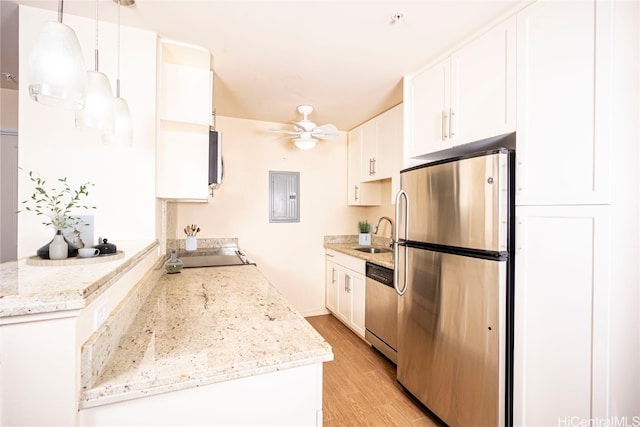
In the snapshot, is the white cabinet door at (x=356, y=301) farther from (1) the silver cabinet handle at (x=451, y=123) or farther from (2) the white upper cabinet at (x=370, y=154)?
(1) the silver cabinet handle at (x=451, y=123)

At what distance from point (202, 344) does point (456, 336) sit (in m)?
1.38

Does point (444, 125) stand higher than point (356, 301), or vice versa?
point (444, 125)

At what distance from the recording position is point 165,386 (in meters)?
0.80

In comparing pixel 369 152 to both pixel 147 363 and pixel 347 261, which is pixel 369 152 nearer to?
pixel 347 261

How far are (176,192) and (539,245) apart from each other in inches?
83.7

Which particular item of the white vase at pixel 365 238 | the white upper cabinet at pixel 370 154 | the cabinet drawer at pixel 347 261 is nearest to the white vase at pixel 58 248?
the cabinet drawer at pixel 347 261

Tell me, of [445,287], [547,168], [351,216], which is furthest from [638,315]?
[351,216]

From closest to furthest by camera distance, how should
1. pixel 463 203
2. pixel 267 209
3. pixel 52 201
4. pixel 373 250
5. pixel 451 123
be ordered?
pixel 52 201
pixel 463 203
pixel 451 123
pixel 373 250
pixel 267 209

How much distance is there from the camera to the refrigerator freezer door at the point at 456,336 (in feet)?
4.77

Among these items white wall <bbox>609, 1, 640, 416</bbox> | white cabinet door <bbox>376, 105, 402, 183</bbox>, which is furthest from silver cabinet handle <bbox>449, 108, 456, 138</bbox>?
white cabinet door <bbox>376, 105, 402, 183</bbox>

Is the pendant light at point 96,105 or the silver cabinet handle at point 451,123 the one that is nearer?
the pendant light at point 96,105

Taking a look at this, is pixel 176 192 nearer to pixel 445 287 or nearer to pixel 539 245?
pixel 445 287

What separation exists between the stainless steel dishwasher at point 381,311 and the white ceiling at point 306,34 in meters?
1.65

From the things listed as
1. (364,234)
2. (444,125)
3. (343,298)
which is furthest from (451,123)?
(343,298)
